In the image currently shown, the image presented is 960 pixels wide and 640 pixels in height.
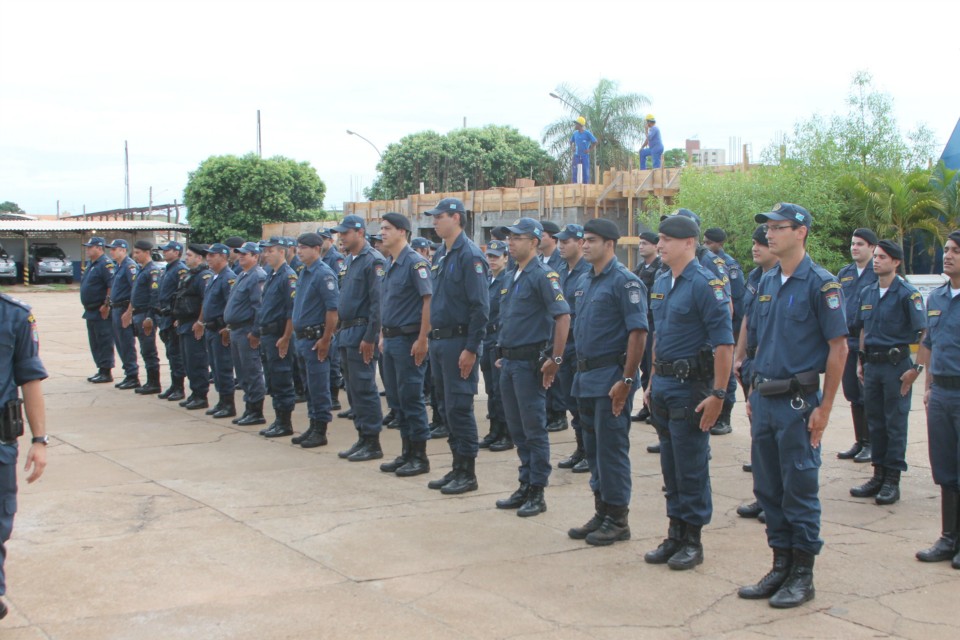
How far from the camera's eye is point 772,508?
4965mm

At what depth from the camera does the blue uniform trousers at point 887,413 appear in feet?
22.7

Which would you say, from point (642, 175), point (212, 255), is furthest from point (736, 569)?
point (642, 175)

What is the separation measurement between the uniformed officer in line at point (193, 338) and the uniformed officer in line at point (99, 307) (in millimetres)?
2692

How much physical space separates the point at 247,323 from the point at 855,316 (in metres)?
6.04

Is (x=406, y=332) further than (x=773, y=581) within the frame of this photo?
Yes

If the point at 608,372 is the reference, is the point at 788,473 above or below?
below

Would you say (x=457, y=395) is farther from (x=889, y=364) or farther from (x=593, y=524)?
(x=889, y=364)

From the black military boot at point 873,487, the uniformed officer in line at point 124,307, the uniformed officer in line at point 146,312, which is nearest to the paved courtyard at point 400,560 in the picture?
the black military boot at point 873,487

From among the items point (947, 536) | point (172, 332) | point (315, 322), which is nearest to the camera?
point (947, 536)

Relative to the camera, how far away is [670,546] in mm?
5438

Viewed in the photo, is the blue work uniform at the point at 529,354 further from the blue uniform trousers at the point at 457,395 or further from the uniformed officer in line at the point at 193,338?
the uniformed officer in line at the point at 193,338

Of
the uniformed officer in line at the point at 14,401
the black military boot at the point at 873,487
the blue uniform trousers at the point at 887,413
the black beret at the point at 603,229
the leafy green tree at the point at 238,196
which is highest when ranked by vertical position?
the leafy green tree at the point at 238,196

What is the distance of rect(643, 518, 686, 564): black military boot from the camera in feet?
17.8

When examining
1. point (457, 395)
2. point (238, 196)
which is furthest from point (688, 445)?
point (238, 196)
